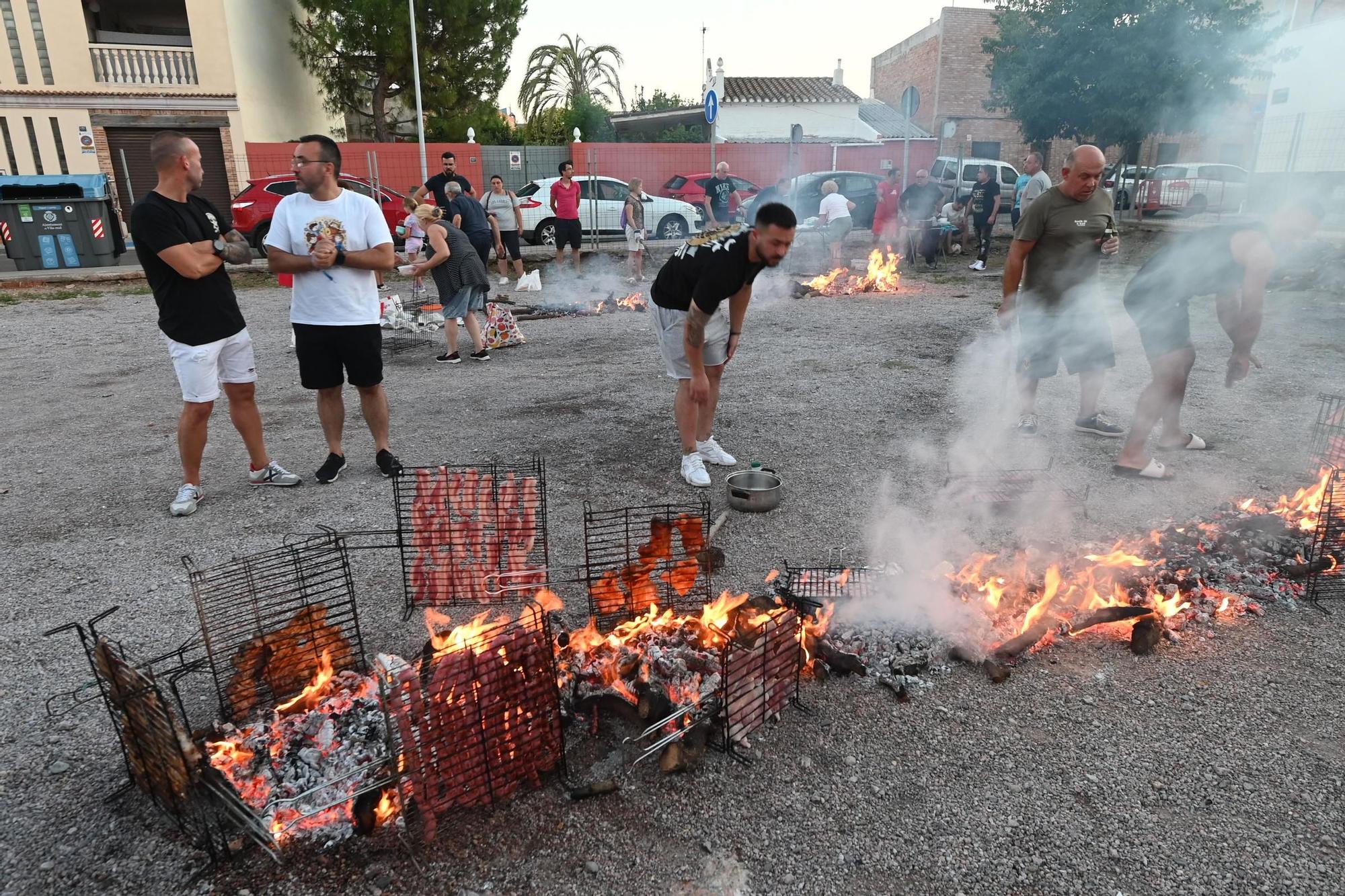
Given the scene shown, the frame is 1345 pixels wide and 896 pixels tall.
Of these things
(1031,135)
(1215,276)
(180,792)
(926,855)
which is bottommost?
(926,855)

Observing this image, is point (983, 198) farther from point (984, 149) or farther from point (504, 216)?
point (984, 149)

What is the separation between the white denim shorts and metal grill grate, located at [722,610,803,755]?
3.43m

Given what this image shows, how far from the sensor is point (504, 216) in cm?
1312

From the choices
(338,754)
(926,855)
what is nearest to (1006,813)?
(926,855)

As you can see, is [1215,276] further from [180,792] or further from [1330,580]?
[180,792]

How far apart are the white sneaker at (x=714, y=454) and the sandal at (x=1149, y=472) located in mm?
2507

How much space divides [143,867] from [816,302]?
36.5ft

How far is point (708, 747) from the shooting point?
2.75 meters

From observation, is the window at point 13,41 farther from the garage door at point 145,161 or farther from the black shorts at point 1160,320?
the black shorts at point 1160,320

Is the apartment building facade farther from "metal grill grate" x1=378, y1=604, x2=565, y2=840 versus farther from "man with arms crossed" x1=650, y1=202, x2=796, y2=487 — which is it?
"metal grill grate" x1=378, y1=604, x2=565, y2=840

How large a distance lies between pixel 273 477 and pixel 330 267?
141cm

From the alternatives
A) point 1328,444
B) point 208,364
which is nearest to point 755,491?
point 208,364

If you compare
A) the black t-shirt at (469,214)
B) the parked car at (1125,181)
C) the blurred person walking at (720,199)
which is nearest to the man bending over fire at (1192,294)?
the black t-shirt at (469,214)

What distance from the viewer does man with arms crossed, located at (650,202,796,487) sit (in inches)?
172
